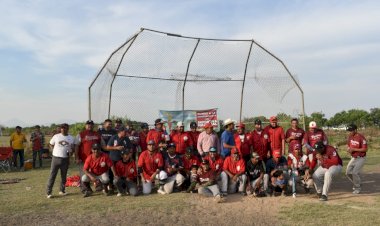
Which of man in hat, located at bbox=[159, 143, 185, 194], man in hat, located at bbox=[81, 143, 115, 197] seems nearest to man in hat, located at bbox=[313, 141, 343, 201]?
man in hat, located at bbox=[159, 143, 185, 194]

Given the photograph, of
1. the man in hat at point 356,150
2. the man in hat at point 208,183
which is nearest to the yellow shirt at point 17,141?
the man in hat at point 208,183

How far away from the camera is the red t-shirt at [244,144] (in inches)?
378

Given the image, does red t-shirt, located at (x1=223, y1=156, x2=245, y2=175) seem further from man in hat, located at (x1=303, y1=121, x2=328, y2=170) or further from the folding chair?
the folding chair

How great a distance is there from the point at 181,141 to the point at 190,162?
0.82m

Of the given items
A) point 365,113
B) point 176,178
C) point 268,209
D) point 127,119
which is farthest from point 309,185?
point 365,113

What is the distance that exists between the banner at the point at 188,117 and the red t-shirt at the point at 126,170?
308 centimetres

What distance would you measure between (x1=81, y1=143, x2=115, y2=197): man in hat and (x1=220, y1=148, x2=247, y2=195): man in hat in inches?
108

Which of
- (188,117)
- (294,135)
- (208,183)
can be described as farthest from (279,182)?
(188,117)

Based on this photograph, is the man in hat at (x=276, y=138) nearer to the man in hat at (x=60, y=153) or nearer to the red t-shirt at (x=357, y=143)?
the red t-shirt at (x=357, y=143)

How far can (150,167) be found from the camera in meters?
9.46

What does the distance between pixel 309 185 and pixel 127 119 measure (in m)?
5.59

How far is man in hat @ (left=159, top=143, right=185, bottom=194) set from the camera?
936 cm

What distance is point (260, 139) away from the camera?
975 centimetres

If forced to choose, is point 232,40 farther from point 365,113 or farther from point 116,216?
point 365,113
